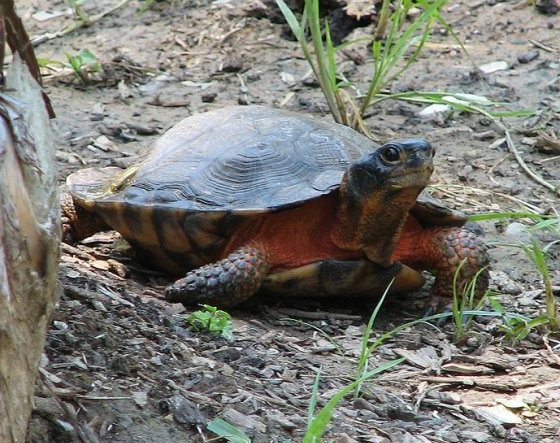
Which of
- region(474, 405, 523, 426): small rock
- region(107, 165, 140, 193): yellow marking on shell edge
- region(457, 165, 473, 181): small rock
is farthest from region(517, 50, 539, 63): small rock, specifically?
region(474, 405, 523, 426): small rock

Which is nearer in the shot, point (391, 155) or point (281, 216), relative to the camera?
point (391, 155)

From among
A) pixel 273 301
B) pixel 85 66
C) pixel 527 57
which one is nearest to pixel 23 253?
pixel 273 301

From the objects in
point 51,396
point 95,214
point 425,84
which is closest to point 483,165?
point 425,84

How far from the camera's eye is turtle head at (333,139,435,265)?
12.8 feet

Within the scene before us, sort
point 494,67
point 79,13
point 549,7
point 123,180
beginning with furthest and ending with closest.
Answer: point 79,13 → point 549,7 → point 494,67 → point 123,180

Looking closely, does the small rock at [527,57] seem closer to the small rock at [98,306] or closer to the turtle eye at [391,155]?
the turtle eye at [391,155]

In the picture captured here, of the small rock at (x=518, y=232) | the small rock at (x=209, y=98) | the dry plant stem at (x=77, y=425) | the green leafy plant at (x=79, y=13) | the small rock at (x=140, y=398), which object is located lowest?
the small rock at (x=518, y=232)

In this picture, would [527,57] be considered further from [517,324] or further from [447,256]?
[517,324]

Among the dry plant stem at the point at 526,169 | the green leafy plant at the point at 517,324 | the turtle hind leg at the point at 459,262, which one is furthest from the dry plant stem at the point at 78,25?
the green leafy plant at the point at 517,324

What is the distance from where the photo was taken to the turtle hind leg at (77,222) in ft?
15.2

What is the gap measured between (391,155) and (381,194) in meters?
0.18

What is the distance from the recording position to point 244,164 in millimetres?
4258

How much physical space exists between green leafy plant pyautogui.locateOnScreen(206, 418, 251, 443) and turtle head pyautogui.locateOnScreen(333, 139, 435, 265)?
1.60 m

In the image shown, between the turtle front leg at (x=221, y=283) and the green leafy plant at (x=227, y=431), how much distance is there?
1.38 m
